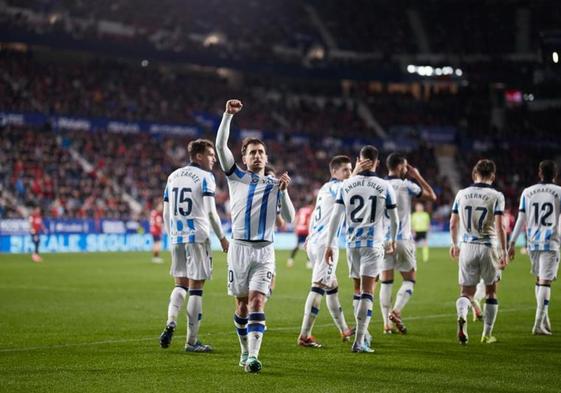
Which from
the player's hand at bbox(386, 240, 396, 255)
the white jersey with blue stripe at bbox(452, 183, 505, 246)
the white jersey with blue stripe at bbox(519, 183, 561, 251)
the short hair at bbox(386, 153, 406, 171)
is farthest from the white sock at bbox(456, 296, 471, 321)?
the short hair at bbox(386, 153, 406, 171)

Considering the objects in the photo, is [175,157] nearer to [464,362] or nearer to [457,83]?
[457,83]

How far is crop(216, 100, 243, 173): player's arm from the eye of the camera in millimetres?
10172

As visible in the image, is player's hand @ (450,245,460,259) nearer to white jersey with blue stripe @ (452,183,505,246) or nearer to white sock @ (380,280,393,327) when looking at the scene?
white jersey with blue stripe @ (452,183,505,246)

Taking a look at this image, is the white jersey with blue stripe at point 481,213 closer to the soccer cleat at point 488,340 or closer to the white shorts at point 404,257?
the soccer cleat at point 488,340

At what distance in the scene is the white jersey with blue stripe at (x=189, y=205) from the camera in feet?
40.4

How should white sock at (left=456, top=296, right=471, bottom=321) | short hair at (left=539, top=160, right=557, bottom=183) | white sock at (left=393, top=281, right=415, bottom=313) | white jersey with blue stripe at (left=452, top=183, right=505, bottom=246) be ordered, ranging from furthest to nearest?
white sock at (left=393, top=281, right=415, bottom=313) < short hair at (left=539, top=160, right=557, bottom=183) < white jersey with blue stripe at (left=452, top=183, right=505, bottom=246) < white sock at (left=456, top=296, right=471, bottom=321)

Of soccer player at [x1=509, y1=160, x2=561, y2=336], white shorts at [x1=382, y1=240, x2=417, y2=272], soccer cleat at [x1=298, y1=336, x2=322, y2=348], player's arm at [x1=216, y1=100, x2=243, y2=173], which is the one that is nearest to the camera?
player's arm at [x1=216, y1=100, x2=243, y2=173]

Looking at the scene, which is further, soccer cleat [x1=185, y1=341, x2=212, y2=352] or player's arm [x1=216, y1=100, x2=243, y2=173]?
soccer cleat [x1=185, y1=341, x2=212, y2=352]

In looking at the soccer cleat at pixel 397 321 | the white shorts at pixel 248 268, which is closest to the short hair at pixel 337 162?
the soccer cleat at pixel 397 321

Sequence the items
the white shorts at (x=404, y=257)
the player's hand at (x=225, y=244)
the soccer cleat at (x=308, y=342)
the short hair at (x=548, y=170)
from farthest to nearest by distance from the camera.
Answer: the white shorts at (x=404, y=257)
the short hair at (x=548, y=170)
the soccer cleat at (x=308, y=342)
the player's hand at (x=225, y=244)

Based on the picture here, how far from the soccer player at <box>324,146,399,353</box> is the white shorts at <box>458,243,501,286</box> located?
1.35 metres

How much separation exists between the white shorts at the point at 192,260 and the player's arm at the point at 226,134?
2.07 m

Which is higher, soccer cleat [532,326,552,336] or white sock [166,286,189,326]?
white sock [166,286,189,326]

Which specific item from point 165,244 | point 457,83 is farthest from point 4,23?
point 457,83
